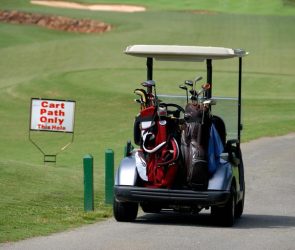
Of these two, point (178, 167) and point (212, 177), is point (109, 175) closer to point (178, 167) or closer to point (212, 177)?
point (178, 167)

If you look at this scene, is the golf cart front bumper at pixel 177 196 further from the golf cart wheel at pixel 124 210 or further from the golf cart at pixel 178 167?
the golf cart wheel at pixel 124 210

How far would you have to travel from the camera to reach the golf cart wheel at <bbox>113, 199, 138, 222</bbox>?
1256 centimetres

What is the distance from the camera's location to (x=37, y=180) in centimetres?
1572

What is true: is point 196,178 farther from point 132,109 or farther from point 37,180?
point 132,109

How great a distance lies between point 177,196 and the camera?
1221 centimetres

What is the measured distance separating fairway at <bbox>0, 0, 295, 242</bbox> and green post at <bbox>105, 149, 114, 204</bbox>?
0.21 meters

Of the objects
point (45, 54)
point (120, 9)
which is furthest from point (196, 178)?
point (120, 9)

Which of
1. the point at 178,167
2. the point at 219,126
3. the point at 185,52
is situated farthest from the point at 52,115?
the point at 178,167

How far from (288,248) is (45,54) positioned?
123 feet

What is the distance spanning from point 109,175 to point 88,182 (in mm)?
843

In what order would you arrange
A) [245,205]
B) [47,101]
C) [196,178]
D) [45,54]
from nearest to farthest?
[196,178] < [245,205] < [47,101] < [45,54]

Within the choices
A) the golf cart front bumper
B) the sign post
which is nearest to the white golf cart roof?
the golf cart front bumper

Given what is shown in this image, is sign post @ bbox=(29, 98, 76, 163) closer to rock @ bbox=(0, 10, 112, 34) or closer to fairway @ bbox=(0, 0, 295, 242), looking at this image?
fairway @ bbox=(0, 0, 295, 242)

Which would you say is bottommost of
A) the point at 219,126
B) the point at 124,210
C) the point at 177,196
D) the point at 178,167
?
the point at 124,210
